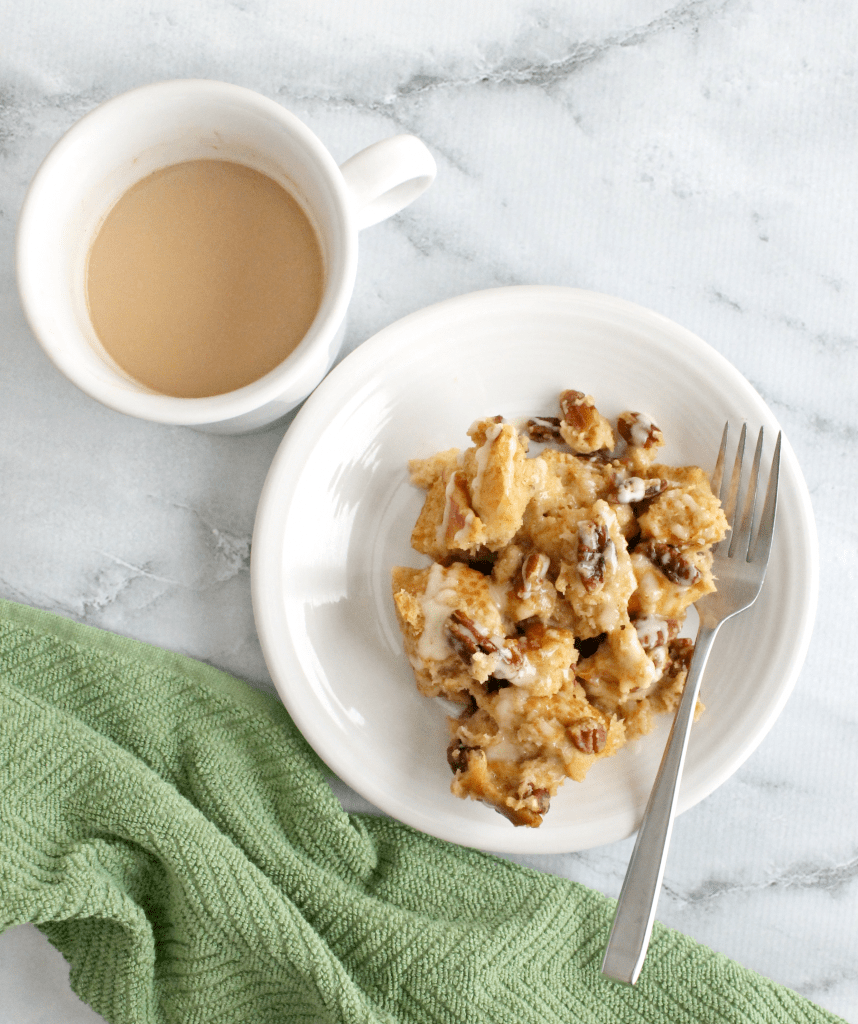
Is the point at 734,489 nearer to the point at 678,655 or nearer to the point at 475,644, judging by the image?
the point at 678,655

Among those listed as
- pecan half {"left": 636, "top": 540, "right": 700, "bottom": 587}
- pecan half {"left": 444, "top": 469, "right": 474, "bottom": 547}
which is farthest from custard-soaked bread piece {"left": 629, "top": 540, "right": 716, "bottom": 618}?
pecan half {"left": 444, "top": 469, "right": 474, "bottom": 547}

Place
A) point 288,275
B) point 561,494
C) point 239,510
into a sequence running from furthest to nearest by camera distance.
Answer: point 239,510, point 561,494, point 288,275

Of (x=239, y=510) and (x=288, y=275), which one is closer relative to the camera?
(x=288, y=275)

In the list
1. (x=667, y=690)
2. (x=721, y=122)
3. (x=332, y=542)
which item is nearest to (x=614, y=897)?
Answer: (x=667, y=690)

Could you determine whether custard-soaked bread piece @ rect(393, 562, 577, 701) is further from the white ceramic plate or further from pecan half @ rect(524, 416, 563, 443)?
pecan half @ rect(524, 416, 563, 443)

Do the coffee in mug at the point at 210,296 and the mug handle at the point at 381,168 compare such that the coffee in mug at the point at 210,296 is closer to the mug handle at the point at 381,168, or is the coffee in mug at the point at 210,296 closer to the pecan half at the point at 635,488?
the mug handle at the point at 381,168

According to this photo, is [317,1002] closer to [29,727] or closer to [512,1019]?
[512,1019]
